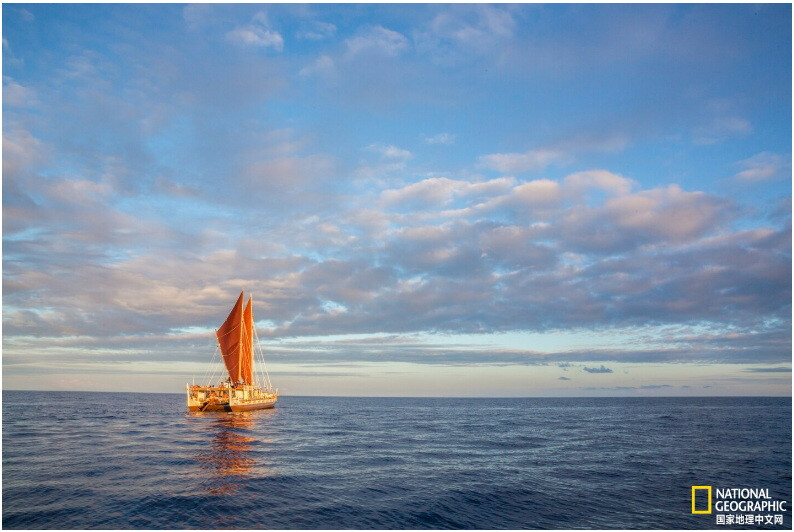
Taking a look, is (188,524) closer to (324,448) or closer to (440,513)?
(440,513)

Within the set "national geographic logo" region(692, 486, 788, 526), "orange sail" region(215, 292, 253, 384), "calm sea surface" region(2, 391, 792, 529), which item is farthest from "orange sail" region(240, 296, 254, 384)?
"national geographic logo" region(692, 486, 788, 526)

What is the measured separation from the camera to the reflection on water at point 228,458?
33.6 meters

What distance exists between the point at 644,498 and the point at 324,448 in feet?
105

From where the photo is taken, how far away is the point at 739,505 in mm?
32781

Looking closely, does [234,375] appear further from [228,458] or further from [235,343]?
[228,458]

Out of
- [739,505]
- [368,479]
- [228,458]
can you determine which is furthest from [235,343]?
[739,505]

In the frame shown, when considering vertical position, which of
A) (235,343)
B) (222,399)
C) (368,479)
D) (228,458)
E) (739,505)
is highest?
(235,343)

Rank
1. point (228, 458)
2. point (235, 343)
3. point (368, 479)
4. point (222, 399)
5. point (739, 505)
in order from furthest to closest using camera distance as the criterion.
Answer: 1. point (235, 343)
2. point (222, 399)
3. point (228, 458)
4. point (368, 479)
5. point (739, 505)

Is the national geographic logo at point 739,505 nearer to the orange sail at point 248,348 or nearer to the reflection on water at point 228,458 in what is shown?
the reflection on water at point 228,458

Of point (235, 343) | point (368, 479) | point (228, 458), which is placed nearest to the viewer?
point (368, 479)

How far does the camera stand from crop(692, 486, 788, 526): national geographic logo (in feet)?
93.9

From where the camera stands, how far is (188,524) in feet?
82.1

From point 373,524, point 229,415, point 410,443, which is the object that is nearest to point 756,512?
point 373,524

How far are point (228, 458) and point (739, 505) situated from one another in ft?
134
